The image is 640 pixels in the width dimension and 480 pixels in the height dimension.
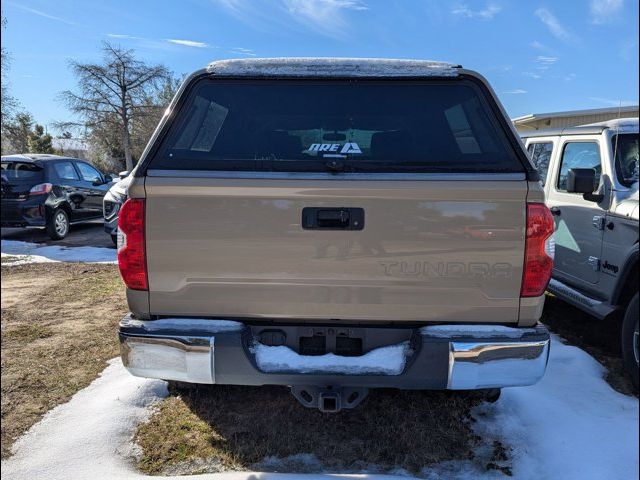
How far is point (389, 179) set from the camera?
88.4 inches

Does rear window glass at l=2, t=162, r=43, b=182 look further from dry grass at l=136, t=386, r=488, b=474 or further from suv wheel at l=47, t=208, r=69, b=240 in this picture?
dry grass at l=136, t=386, r=488, b=474

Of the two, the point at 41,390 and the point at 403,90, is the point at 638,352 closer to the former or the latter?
the point at 403,90

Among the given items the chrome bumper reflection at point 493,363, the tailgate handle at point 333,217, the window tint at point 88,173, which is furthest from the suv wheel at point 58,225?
the chrome bumper reflection at point 493,363

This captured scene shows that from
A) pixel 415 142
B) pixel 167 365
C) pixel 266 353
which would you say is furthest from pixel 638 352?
pixel 167 365

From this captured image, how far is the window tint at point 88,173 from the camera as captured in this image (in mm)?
11345

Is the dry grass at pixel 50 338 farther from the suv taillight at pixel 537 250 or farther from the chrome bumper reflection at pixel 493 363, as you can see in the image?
the suv taillight at pixel 537 250

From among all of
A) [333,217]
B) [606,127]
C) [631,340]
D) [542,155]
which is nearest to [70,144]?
[542,155]

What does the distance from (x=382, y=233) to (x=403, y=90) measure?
870mm

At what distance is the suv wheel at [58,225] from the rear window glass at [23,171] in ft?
3.11

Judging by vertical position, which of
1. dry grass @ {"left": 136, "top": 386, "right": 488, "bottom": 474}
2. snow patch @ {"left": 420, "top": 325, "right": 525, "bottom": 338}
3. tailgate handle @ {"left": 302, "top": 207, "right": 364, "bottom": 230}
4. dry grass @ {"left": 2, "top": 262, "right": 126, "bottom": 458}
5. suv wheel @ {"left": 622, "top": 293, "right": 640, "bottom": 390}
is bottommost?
dry grass @ {"left": 136, "top": 386, "right": 488, "bottom": 474}

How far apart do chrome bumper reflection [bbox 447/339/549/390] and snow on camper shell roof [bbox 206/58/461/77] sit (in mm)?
1426

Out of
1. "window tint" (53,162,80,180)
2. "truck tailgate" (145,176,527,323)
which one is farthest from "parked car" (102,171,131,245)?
"truck tailgate" (145,176,527,323)

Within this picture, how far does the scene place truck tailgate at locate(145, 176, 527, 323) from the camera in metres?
2.22

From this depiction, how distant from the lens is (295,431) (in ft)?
9.31
